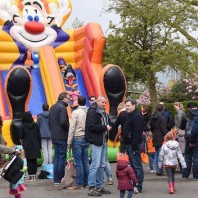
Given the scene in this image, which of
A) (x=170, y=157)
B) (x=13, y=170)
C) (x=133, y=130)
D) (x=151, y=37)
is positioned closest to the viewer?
(x=13, y=170)

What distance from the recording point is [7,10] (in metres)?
16.5

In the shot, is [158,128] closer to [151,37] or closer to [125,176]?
[125,176]

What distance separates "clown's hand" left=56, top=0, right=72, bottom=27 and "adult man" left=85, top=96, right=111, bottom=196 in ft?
30.8

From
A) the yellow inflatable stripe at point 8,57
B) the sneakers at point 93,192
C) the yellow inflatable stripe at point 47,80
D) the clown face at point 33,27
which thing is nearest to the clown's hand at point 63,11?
the clown face at point 33,27

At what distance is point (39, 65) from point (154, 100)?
9.03 metres

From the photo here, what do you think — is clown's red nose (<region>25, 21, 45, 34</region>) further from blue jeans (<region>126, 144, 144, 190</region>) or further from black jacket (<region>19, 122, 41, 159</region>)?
blue jeans (<region>126, 144, 144, 190</region>)

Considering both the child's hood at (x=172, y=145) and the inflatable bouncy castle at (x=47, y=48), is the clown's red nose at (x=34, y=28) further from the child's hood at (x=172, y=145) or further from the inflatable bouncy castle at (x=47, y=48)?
the child's hood at (x=172, y=145)

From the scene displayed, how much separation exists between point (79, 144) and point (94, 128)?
607mm

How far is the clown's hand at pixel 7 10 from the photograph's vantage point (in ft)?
53.8

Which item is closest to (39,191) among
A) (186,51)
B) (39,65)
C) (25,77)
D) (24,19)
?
(25,77)

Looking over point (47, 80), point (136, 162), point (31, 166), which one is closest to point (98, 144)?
point (136, 162)

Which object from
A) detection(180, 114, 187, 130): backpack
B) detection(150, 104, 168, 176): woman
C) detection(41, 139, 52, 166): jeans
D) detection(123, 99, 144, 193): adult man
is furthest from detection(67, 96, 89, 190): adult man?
detection(180, 114, 187, 130): backpack

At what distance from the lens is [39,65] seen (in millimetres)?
16219

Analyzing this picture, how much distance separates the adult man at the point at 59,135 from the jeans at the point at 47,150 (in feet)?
4.49
